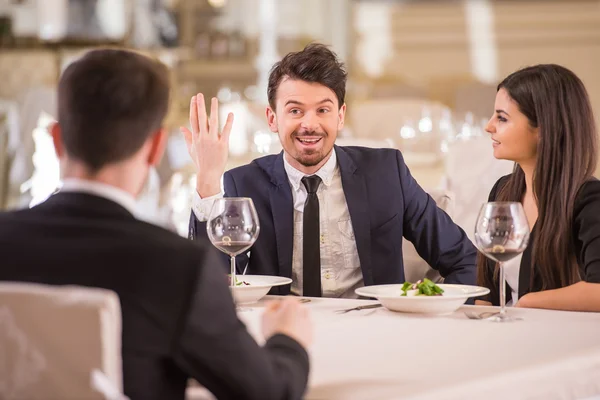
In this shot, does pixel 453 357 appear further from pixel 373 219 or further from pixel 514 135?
pixel 373 219

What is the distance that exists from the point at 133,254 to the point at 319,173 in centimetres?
157

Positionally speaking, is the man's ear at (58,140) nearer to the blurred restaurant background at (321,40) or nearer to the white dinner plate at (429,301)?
the white dinner plate at (429,301)

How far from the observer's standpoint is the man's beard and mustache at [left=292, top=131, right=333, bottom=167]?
272cm

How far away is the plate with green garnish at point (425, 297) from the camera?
198 centimetres

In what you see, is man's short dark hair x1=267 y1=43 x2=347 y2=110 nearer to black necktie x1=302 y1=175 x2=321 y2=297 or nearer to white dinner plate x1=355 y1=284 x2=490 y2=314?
black necktie x1=302 y1=175 x2=321 y2=297

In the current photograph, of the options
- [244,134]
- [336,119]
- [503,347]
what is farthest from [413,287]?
[244,134]

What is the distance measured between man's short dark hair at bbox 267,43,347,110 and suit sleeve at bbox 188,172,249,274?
1.10 feet

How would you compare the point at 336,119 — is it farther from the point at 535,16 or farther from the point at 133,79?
the point at 535,16

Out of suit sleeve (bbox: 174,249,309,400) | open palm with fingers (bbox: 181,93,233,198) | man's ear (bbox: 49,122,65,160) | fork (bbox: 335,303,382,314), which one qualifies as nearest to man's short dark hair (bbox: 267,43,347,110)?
open palm with fingers (bbox: 181,93,233,198)

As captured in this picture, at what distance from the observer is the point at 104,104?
1.29 metres

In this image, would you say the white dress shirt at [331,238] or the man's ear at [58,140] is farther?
the white dress shirt at [331,238]

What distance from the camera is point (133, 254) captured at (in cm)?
125

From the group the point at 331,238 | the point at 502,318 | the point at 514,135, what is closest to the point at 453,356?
the point at 502,318

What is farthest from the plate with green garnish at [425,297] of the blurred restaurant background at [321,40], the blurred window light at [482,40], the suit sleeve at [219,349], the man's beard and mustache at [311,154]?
the blurred window light at [482,40]
